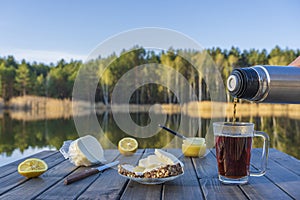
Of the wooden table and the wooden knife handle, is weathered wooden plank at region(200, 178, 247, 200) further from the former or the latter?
the wooden knife handle

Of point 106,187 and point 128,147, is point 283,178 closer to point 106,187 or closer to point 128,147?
point 106,187

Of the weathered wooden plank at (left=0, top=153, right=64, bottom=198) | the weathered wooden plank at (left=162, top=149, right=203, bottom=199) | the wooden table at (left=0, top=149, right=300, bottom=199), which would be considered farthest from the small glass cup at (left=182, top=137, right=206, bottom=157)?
the weathered wooden plank at (left=0, top=153, right=64, bottom=198)

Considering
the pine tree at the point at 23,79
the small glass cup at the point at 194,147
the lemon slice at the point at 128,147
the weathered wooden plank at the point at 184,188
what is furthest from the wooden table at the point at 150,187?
the pine tree at the point at 23,79

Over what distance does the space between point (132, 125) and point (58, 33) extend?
12717 millimetres

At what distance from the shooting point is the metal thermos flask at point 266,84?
0.78 metres

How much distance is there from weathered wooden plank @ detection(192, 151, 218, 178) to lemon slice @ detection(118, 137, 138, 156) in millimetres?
276

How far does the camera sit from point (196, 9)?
34.9ft

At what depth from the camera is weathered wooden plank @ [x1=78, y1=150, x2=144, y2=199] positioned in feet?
2.84

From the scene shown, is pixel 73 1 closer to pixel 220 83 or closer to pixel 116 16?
pixel 116 16

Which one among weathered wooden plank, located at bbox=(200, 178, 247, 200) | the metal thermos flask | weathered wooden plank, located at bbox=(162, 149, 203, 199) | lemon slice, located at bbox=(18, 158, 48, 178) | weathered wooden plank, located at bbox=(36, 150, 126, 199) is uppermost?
the metal thermos flask

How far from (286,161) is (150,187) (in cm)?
68

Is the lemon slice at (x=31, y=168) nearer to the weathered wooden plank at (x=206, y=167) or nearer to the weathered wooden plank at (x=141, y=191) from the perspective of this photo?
the weathered wooden plank at (x=141, y=191)

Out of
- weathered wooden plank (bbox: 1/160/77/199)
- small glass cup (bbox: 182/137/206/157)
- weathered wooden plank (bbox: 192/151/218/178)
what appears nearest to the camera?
weathered wooden plank (bbox: 1/160/77/199)

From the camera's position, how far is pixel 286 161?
1.36 m
